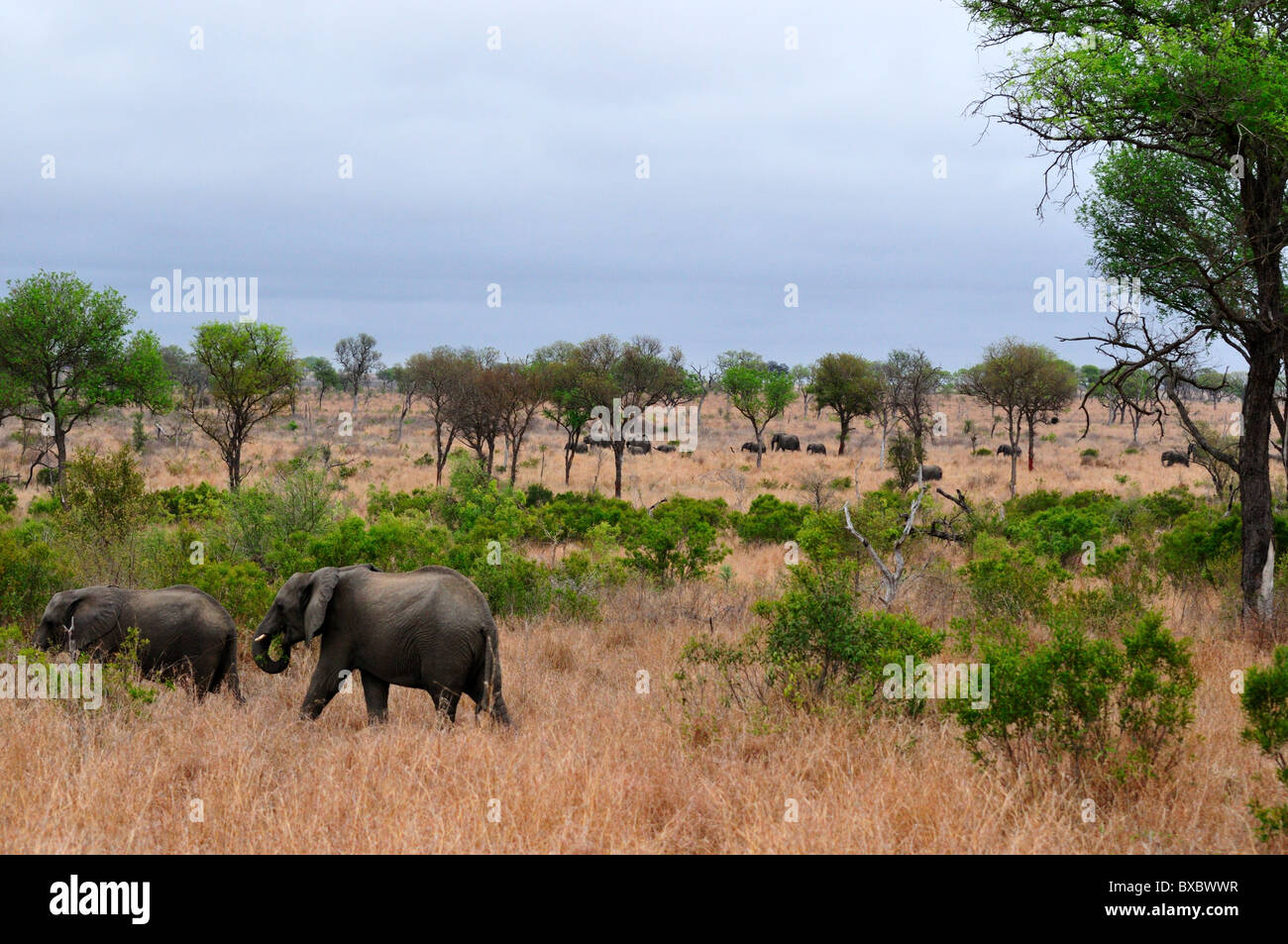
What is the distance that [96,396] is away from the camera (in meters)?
27.2

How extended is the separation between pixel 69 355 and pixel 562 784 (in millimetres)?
27983

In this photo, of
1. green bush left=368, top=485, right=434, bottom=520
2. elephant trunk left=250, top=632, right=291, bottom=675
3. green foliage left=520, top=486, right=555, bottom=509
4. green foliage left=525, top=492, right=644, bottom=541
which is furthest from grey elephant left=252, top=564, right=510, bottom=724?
green foliage left=520, top=486, right=555, bottom=509

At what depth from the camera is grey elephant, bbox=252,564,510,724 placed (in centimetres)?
688

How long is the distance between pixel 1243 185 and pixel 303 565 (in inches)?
490

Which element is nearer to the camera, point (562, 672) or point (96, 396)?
point (562, 672)

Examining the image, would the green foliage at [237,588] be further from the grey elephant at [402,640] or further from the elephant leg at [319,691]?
the elephant leg at [319,691]

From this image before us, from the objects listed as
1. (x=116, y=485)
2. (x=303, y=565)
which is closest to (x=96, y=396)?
(x=116, y=485)

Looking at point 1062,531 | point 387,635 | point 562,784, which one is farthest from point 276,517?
point 1062,531

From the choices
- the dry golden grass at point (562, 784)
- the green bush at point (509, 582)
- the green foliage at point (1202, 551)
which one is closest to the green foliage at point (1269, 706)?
the dry golden grass at point (562, 784)

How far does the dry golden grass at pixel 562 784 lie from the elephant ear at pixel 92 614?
0.91 metres

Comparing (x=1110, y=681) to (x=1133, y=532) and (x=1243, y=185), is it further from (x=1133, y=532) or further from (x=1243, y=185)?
(x=1133, y=532)

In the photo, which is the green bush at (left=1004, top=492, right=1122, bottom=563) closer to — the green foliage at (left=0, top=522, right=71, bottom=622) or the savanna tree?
the green foliage at (left=0, top=522, right=71, bottom=622)

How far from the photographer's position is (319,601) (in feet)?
22.8

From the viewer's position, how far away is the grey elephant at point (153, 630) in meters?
7.80
